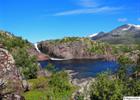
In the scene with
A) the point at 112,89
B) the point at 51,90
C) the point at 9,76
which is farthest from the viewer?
the point at 51,90

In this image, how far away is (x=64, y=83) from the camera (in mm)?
113250

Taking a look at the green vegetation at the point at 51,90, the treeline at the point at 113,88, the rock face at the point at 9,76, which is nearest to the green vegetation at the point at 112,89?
the treeline at the point at 113,88

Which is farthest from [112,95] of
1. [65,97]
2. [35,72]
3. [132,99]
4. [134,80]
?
[35,72]

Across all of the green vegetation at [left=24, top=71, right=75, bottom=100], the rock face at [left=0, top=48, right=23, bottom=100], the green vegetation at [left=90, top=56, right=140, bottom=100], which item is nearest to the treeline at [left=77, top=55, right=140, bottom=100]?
the green vegetation at [left=90, top=56, right=140, bottom=100]

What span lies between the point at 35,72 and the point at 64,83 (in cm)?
3448

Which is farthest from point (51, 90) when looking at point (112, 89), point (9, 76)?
point (9, 76)

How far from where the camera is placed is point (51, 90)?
104375mm

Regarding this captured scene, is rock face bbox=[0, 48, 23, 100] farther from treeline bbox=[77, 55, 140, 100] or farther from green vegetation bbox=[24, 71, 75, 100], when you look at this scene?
green vegetation bbox=[24, 71, 75, 100]

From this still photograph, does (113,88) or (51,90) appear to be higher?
(113,88)

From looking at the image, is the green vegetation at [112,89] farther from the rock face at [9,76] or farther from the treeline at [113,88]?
the rock face at [9,76]

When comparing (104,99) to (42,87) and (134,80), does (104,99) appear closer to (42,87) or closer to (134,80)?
(134,80)

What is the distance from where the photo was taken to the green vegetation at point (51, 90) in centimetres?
9669

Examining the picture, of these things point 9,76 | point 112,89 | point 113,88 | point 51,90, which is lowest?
point 51,90

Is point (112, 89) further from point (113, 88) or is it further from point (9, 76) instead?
point (9, 76)
